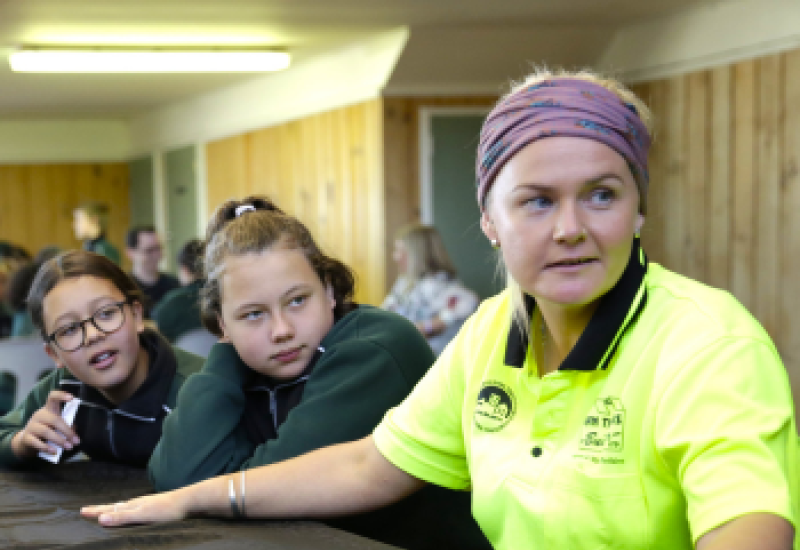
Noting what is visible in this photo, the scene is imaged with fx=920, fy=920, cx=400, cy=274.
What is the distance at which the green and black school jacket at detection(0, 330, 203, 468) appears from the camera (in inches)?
73.9

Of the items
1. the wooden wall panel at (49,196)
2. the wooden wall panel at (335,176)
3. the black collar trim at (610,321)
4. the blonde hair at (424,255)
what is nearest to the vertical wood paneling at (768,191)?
the blonde hair at (424,255)

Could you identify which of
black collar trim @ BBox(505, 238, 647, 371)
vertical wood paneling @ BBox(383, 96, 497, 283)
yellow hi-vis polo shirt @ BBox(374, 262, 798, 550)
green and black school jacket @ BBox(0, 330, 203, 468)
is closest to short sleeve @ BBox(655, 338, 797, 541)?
yellow hi-vis polo shirt @ BBox(374, 262, 798, 550)

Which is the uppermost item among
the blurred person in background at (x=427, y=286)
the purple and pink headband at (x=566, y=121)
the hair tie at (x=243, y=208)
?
the purple and pink headband at (x=566, y=121)

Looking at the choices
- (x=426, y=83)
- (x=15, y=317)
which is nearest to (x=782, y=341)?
(x=426, y=83)

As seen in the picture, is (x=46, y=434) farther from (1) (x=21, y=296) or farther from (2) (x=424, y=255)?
(2) (x=424, y=255)

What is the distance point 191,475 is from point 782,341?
359cm

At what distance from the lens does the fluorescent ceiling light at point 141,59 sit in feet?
18.9

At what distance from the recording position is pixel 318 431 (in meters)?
1.50

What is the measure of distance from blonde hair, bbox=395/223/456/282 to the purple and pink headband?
13.4 ft

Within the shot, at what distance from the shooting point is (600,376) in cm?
107

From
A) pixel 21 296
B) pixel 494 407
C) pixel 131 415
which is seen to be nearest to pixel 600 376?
pixel 494 407

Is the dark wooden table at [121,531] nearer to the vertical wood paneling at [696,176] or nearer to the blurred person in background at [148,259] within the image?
the vertical wood paneling at [696,176]

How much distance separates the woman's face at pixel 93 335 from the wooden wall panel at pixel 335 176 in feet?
12.3

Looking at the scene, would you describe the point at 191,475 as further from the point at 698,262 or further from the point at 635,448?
the point at 698,262
